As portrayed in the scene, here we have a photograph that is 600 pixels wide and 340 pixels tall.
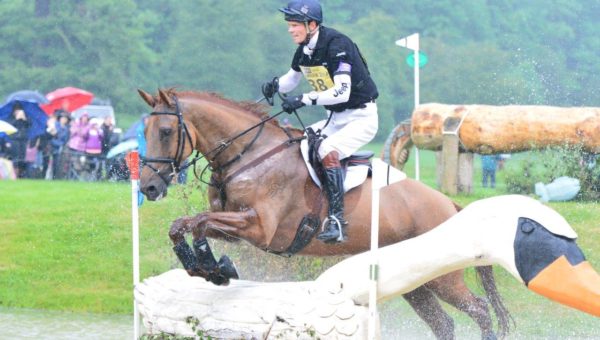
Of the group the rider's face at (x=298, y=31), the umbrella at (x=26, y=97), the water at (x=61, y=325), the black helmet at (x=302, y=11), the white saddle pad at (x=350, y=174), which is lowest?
the water at (x=61, y=325)

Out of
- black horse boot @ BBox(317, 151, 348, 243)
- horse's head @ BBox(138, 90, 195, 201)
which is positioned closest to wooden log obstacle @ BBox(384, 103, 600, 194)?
black horse boot @ BBox(317, 151, 348, 243)

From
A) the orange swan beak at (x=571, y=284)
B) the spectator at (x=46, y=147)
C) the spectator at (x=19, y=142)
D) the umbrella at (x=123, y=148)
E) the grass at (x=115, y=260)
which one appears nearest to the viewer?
the orange swan beak at (x=571, y=284)

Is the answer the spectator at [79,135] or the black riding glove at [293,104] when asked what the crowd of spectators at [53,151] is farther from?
the black riding glove at [293,104]

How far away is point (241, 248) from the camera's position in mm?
9844

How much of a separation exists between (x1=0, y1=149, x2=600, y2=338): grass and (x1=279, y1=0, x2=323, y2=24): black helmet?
7.04ft

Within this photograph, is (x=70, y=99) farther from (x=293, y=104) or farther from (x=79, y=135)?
(x=293, y=104)

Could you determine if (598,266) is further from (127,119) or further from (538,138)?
(127,119)

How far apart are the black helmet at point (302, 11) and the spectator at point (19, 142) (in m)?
13.8

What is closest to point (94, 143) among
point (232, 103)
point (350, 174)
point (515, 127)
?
point (515, 127)

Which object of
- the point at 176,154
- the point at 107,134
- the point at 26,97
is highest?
the point at 26,97

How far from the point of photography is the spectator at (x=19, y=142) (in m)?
21.2

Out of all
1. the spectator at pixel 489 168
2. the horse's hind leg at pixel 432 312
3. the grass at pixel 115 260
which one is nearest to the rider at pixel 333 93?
the horse's hind leg at pixel 432 312

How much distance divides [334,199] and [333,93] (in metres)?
0.70

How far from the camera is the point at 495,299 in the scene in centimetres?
873
